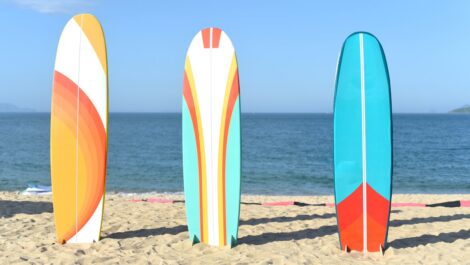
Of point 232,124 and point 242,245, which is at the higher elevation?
point 232,124

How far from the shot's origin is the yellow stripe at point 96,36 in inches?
181

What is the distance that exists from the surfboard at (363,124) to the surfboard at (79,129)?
2417mm

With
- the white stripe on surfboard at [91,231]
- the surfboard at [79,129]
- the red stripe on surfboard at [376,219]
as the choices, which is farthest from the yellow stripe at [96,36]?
the red stripe on surfboard at [376,219]

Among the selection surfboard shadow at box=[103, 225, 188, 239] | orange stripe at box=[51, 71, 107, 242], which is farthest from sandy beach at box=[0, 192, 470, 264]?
orange stripe at box=[51, 71, 107, 242]

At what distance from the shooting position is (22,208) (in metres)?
6.57

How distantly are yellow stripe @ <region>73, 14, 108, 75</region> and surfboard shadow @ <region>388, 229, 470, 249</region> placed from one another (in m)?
3.61

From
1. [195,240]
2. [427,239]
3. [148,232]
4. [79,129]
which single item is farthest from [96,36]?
[427,239]

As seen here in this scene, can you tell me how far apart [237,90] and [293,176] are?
13266 mm

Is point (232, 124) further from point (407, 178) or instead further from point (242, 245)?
point (407, 178)

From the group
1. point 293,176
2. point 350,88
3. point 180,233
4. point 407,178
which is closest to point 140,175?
point 293,176

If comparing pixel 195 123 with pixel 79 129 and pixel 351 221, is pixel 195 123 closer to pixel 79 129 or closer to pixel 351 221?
pixel 79 129

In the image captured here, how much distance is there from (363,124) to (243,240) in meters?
1.80

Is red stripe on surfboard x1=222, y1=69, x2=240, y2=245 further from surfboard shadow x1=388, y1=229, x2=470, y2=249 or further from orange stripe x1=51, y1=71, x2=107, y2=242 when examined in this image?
surfboard shadow x1=388, y1=229, x2=470, y2=249

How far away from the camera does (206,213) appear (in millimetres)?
4680
